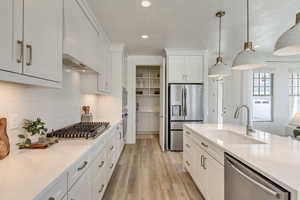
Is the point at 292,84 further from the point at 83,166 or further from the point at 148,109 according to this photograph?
the point at 83,166

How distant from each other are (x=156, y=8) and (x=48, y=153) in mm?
2263

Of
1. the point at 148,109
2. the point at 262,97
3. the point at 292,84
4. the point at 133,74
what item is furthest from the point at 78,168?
the point at 292,84

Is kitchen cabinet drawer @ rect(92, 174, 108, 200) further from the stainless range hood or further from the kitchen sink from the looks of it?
the kitchen sink

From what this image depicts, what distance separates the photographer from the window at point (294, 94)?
5.83 meters

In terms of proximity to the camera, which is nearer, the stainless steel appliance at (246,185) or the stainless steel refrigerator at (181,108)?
the stainless steel appliance at (246,185)

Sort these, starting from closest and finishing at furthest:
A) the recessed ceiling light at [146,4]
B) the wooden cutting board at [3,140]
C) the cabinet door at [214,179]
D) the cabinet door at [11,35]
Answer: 1. the cabinet door at [11,35]
2. the wooden cutting board at [3,140]
3. the cabinet door at [214,179]
4. the recessed ceiling light at [146,4]

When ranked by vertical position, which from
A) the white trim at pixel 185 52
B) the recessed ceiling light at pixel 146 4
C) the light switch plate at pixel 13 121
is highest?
the recessed ceiling light at pixel 146 4

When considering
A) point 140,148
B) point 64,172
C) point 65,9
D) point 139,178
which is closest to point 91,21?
point 65,9

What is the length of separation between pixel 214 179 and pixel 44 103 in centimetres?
198

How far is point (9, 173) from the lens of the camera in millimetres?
1013

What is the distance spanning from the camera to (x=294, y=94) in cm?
584

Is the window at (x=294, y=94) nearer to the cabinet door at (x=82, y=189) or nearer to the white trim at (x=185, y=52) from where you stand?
the white trim at (x=185, y=52)

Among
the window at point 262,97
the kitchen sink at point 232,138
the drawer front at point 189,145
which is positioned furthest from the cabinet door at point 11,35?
the window at point 262,97

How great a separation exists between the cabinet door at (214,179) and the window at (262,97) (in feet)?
15.4
